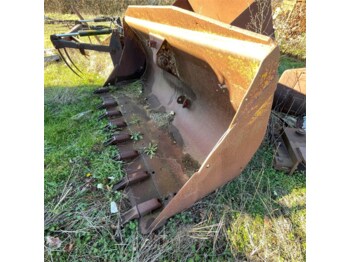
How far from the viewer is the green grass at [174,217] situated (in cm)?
175

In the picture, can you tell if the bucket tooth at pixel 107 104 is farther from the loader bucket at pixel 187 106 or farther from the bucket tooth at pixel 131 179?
the bucket tooth at pixel 131 179

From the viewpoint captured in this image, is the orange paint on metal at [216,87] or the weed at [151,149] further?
the weed at [151,149]

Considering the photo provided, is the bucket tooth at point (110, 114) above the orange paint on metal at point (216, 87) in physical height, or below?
below

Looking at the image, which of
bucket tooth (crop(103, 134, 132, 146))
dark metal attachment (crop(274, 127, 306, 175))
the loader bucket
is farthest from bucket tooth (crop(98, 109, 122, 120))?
dark metal attachment (crop(274, 127, 306, 175))

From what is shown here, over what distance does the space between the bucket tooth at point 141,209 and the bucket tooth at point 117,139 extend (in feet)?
2.92

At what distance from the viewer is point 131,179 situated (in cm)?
212

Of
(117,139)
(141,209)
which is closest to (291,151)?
(141,209)

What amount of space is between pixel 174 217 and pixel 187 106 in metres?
1.20

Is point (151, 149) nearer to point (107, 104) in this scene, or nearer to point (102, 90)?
point (107, 104)

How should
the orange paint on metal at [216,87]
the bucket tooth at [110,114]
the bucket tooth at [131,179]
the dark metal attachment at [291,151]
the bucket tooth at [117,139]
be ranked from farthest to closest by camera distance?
the bucket tooth at [110,114], the bucket tooth at [117,139], the dark metal attachment at [291,151], the bucket tooth at [131,179], the orange paint on metal at [216,87]

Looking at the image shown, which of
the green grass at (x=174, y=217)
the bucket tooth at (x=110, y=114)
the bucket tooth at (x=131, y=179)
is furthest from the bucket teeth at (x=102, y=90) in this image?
the bucket tooth at (x=131, y=179)

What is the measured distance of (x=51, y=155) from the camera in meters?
2.53

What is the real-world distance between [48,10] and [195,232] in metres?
13.1

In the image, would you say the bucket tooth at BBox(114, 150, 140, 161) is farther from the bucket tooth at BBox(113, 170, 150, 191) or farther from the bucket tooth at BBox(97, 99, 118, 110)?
the bucket tooth at BBox(97, 99, 118, 110)
